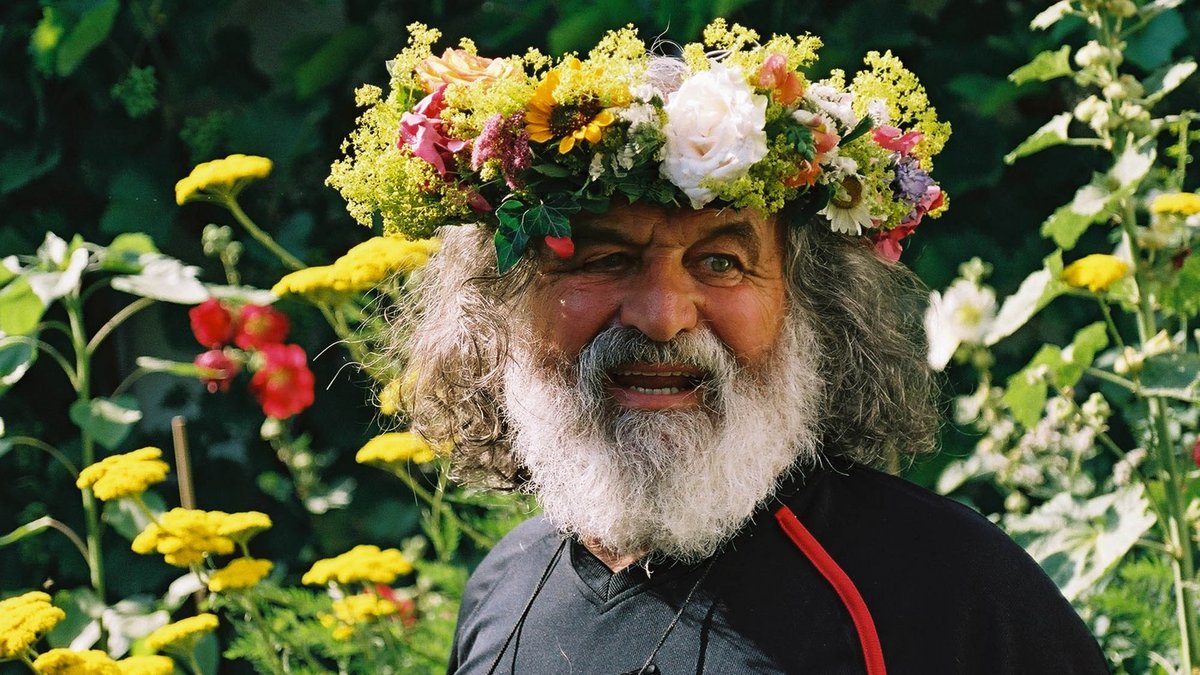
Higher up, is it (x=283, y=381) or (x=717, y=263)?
(x=717, y=263)

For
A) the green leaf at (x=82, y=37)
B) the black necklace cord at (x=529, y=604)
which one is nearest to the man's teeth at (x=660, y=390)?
the black necklace cord at (x=529, y=604)

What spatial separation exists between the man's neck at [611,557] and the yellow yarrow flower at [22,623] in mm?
865

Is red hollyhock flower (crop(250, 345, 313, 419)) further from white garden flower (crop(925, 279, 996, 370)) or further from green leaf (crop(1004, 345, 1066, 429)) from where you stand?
green leaf (crop(1004, 345, 1066, 429))

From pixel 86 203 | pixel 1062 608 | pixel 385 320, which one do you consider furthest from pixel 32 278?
pixel 1062 608

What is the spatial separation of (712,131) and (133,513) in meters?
1.43

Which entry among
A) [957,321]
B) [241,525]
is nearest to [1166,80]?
[957,321]

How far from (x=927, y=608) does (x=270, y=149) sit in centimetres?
274

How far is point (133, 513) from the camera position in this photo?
8.59 feet

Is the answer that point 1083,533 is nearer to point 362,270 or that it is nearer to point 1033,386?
point 1033,386

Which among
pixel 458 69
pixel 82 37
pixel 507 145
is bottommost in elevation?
pixel 507 145

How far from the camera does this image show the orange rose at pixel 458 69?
6.31 ft

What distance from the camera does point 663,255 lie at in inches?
73.6

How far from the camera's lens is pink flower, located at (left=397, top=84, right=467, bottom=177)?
75.6 inches

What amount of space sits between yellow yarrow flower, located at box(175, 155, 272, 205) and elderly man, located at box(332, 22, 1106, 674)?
629 mm
